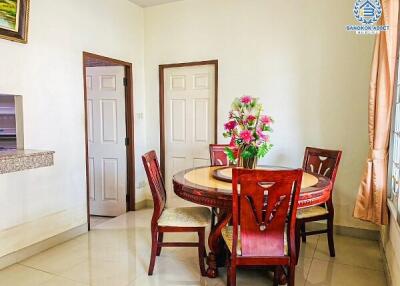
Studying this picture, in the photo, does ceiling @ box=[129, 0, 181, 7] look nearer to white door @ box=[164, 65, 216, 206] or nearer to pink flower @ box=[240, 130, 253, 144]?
white door @ box=[164, 65, 216, 206]

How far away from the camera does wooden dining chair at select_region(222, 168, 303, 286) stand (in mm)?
1937

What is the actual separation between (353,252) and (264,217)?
1.63m

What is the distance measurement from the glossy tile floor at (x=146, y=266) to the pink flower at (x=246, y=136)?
3.72 ft

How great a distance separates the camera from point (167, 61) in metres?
4.36

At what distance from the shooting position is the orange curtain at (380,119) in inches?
101

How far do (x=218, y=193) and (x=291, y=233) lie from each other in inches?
21.3

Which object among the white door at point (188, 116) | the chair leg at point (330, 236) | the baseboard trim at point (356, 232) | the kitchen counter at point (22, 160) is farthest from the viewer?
the white door at point (188, 116)

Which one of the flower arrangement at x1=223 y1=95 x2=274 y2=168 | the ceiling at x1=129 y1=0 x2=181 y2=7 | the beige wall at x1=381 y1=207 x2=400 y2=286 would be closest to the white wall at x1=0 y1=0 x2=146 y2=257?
the ceiling at x1=129 y1=0 x2=181 y2=7

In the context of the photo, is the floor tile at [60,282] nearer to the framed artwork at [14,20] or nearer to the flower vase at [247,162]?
the flower vase at [247,162]

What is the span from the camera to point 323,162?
3125 millimetres

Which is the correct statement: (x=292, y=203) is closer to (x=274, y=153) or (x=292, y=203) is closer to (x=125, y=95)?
(x=274, y=153)

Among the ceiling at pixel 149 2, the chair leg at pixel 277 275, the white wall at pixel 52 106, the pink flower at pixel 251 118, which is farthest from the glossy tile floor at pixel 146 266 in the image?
the ceiling at pixel 149 2

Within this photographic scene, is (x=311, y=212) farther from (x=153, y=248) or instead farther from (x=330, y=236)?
(x=153, y=248)

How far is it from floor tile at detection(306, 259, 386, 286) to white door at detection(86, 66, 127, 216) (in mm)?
2683
